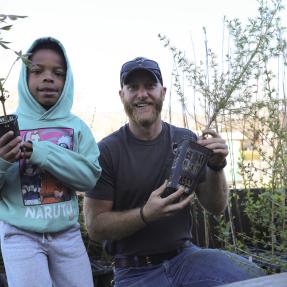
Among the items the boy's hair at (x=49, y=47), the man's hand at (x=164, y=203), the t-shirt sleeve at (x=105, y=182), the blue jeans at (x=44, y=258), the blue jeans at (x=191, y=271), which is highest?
the boy's hair at (x=49, y=47)

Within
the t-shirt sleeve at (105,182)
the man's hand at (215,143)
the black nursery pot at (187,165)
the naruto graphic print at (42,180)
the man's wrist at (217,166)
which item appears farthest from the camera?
the t-shirt sleeve at (105,182)

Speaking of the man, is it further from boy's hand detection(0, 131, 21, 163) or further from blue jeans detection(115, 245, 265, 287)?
boy's hand detection(0, 131, 21, 163)

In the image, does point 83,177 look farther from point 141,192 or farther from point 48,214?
point 141,192

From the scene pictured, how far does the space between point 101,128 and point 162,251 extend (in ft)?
36.5

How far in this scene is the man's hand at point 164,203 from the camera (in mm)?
1627

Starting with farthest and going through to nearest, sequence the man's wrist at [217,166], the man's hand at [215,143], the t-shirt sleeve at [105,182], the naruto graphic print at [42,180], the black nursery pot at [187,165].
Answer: the t-shirt sleeve at [105,182] → the man's wrist at [217,166] → the naruto graphic print at [42,180] → the man's hand at [215,143] → the black nursery pot at [187,165]

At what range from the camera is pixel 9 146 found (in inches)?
63.4

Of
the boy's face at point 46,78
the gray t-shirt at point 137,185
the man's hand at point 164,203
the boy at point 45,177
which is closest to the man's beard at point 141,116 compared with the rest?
the gray t-shirt at point 137,185

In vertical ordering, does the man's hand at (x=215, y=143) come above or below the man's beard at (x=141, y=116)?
below

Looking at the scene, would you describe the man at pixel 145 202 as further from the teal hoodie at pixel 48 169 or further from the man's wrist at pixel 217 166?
the teal hoodie at pixel 48 169

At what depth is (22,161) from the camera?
1.83 metres

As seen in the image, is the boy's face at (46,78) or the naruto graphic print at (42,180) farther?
the boy's face at (46,78)

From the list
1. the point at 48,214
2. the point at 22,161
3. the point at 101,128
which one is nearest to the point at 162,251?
the point at 48,214

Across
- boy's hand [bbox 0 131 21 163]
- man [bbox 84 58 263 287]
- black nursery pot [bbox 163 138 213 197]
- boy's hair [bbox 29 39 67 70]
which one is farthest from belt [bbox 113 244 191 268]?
boy's hair [bbox 29 39 67 70]
